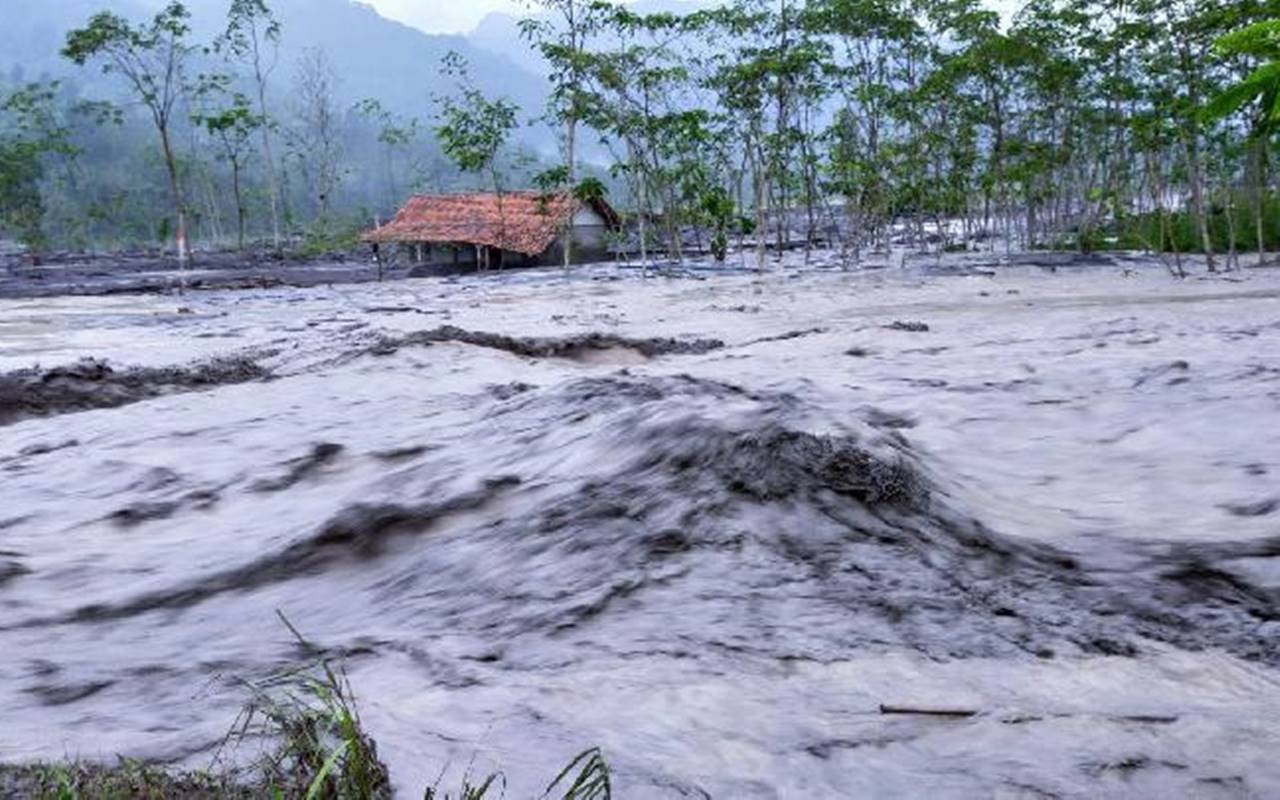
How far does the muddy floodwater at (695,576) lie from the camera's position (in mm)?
2139

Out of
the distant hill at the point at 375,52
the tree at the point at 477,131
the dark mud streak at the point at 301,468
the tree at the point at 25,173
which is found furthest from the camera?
the distant hill at the point at 375,52

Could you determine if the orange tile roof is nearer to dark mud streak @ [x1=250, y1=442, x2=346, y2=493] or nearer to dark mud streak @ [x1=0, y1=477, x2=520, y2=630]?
dark mud streak @ [x1=250, y1=442, x2=346, y2=493]

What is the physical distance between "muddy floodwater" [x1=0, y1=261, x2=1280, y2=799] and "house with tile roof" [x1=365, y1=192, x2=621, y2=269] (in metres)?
23.1

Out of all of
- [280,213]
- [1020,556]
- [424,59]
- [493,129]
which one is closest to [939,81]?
[493,129]

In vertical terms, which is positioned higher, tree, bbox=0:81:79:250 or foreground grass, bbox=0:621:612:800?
tree, bbox=0:81:79:250

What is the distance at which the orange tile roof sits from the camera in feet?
96.0

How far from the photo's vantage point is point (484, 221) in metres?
30.2

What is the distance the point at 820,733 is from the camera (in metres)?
2.17

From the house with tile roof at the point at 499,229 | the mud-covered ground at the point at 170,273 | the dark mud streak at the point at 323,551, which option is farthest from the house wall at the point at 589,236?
the dark mud streak at the point at 323,551

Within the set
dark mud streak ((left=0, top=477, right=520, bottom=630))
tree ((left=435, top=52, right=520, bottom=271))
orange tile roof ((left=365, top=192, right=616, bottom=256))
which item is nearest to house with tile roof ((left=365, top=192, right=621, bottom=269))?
orange tile roof ((left=365, top=192, right=616, bottom=256))

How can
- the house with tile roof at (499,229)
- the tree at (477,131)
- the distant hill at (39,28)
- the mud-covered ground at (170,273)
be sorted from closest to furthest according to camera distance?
the mud-covered ground at (170,273)
the tree at (477,131)
the house with tile roof at (499,229)
the distant hill at (39,28)

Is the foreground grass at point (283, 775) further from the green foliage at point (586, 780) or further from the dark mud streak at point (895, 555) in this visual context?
the dark mud streak at point (895, 555)

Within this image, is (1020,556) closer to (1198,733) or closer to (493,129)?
(1198,733)

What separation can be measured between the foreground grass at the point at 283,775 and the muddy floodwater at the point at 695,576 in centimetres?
12
